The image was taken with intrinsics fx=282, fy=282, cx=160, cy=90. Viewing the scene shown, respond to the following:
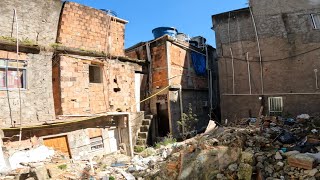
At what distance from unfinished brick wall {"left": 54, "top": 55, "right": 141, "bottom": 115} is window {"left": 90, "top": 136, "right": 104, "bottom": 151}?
1.13m

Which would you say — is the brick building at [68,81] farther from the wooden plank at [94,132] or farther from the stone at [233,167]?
the stone at [233,167]

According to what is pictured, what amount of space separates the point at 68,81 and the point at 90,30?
8.33ft

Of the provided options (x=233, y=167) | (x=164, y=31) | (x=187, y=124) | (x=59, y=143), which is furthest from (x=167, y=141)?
(x=164, y=31)

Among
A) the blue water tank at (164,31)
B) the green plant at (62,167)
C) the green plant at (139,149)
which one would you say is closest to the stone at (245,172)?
the green plant at (62,167)

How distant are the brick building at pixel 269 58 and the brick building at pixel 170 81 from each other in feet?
6.47

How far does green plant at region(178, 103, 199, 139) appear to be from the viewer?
14000mm

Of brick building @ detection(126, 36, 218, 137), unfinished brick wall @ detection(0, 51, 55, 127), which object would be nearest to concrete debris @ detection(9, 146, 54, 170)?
unfinished brick wall @ detection(0, 51, 55, 127)

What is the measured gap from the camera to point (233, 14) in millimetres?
14320

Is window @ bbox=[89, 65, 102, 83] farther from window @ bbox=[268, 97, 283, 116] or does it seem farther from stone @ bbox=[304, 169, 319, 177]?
stone @ bbox=[304, 169, 319, 177]

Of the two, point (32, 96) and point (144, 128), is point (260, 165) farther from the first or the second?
point (32, 96)

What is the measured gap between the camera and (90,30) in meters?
11.8

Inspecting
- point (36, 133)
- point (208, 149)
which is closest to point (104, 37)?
point (36, 133)

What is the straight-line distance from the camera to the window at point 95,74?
40.1 feet

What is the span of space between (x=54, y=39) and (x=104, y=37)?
2.37 metres
